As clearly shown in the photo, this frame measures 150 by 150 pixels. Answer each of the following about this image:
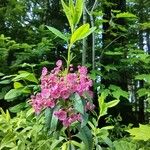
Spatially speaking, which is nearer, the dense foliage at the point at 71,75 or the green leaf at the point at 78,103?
the green leaf at the point at 78,103

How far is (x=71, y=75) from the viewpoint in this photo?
2309mm

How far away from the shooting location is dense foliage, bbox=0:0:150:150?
7.69ft

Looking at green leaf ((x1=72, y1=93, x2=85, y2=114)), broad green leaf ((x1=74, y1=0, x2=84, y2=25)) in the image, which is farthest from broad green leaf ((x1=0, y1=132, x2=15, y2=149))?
broad green leaf ((x1=74, y1=0, x2=84, y2=25))

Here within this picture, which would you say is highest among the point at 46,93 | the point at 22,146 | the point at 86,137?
the point at 46,93

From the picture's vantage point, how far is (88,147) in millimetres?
2354

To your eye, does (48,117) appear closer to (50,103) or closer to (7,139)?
(50,103)

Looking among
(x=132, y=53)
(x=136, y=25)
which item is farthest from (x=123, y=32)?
(x=132, y=53)

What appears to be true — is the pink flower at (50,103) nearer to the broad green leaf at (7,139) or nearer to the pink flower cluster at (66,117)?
the pink flower cluster at (66,117)

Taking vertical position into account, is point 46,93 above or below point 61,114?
above

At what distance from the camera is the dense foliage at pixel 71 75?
2.34 meters

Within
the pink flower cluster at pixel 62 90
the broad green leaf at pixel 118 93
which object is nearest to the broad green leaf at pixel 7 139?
the pink flower cluster at pixel 62 90

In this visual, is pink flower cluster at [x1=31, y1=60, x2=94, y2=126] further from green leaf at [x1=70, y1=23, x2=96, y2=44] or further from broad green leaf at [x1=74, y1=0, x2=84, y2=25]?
broad green leaf at [x1=74, y1=0, x2=84, y2=25]

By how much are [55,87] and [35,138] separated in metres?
0.72

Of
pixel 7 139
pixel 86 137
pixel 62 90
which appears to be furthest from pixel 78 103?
pixel 7 139
